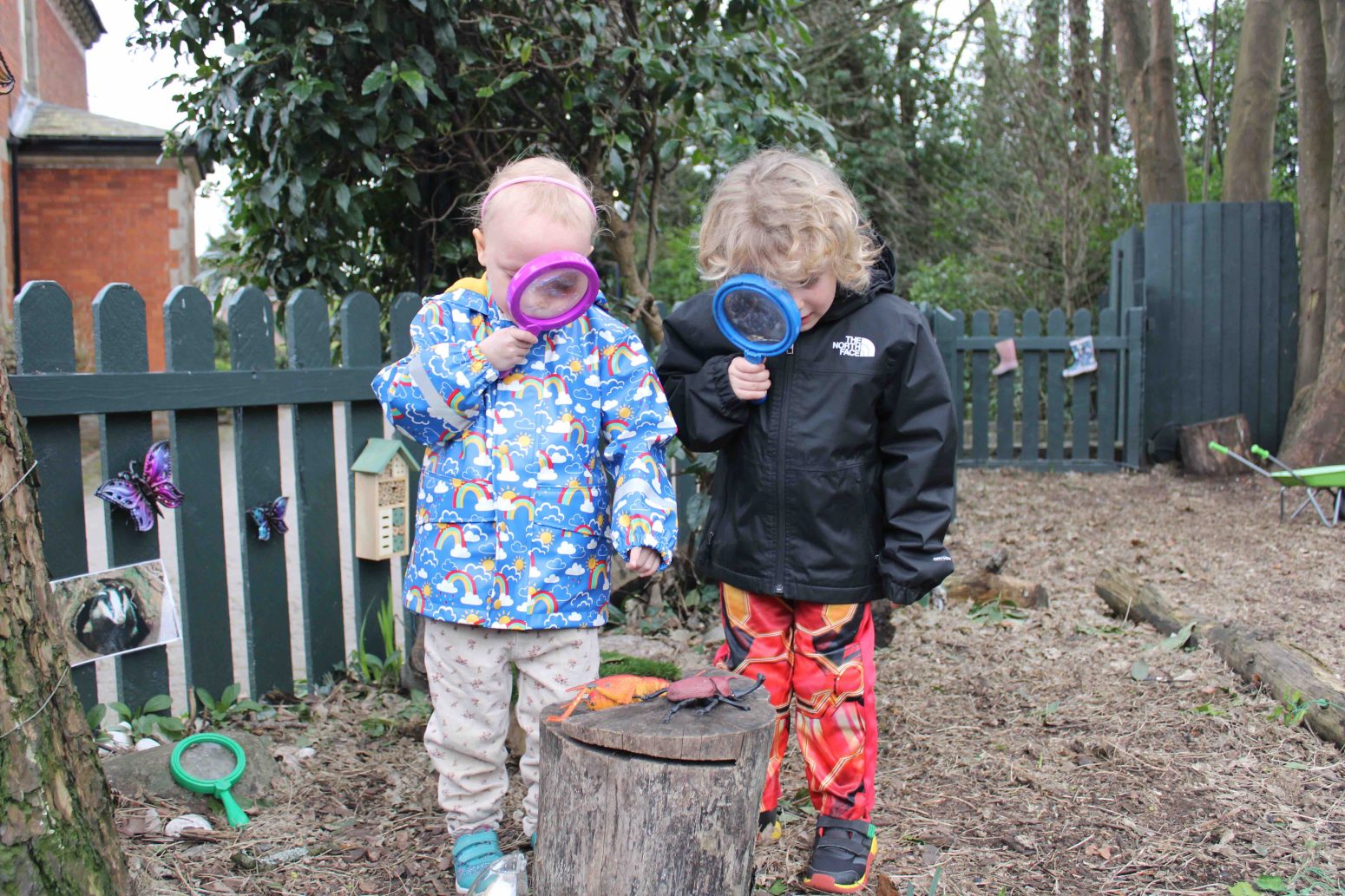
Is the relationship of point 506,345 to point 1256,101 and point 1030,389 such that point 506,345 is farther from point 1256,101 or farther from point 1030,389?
point 1256,101

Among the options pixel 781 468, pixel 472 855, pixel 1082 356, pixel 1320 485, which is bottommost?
pixel 472 855

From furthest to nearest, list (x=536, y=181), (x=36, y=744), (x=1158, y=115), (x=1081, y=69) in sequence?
(x=1081, y=69)
(x=1158, y=115)
(x=536, y=181)
(x=36, y=744)

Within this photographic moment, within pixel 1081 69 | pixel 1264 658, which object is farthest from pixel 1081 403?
pixel 1081 69

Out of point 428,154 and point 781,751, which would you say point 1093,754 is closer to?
point 781,751

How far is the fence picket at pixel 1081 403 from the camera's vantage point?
8570mm

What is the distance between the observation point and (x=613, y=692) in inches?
80.1

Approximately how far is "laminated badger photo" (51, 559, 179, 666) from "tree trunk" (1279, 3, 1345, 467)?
674 cm

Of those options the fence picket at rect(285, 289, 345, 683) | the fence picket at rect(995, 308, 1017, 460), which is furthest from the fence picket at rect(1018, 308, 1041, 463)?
the fence picket at rect(285, 289, 345, 683)

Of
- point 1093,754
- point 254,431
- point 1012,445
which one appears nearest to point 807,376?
point 1093,754

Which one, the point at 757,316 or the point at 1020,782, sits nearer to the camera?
the point at 757,316

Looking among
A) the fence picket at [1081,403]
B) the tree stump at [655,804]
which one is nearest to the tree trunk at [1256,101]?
the fence picket at [1081,403]

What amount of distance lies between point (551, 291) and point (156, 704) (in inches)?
74.5

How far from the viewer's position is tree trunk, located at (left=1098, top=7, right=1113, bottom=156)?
1273 centimetres

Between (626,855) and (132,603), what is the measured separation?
1.79 metres
